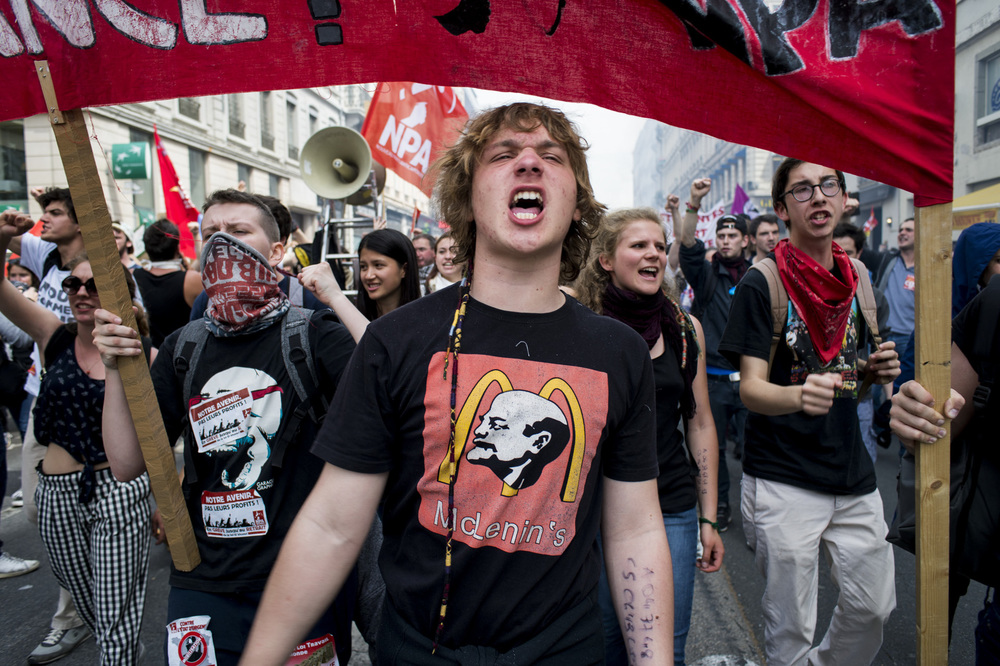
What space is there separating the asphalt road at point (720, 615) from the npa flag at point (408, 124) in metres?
4.30

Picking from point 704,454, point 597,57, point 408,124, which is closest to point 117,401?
point 597,57

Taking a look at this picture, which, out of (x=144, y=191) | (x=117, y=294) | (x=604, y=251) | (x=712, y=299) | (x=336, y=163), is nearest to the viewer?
(x=117, y=294)

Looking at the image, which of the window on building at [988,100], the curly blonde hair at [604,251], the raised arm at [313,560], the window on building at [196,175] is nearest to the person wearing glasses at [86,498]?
the raised arm at [313,560]

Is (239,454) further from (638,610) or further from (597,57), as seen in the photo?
(597,57)

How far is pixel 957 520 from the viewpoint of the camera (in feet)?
6.67

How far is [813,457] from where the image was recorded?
8.74 feet

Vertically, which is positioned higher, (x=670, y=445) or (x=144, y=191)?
(x=144, y=191)

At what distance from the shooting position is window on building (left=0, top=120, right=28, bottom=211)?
50.3 feet

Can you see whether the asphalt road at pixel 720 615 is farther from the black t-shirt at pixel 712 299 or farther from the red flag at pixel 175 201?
the red flag at pixel 175 201

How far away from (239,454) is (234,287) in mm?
557

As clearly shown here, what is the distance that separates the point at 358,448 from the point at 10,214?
2.69 m

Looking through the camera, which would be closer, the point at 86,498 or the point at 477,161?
the point at 477,161

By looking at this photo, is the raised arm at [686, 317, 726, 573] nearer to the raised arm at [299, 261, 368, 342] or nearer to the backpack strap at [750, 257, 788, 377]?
the backpack strap at [750, 257, 788, 377]

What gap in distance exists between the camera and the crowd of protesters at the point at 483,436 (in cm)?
142
